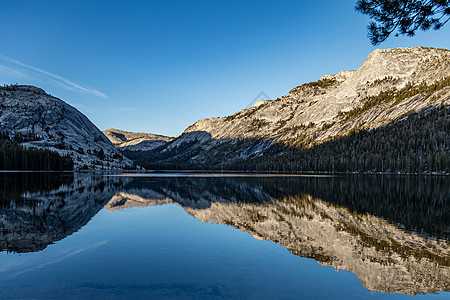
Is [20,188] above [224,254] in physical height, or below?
above

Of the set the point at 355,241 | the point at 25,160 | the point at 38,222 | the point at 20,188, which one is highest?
the point at 25,160

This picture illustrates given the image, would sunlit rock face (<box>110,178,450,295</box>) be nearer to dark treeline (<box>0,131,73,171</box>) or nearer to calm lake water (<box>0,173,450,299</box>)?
calm lake water (<box>0,173,450,299</box>)

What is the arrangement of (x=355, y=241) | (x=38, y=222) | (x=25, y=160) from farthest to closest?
(x=25, y=160), (x=38, y=222), (x=355, y=241)


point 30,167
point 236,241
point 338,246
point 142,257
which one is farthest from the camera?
point 30,167

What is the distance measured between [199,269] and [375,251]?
1233cm

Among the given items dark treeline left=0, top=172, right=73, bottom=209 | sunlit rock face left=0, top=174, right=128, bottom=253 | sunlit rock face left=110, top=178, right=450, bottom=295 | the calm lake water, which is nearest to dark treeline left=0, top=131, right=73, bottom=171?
dark treeline left=0, top=172, right=73, bottom=209

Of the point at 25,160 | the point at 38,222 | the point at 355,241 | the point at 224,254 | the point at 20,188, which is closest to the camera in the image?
the point at 224,254

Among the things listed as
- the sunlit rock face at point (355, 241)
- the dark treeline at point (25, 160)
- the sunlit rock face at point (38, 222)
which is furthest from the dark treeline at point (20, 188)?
the dark treeline at point (25, 160)

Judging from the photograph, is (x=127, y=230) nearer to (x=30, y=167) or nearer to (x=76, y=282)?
(x=76, y=282)

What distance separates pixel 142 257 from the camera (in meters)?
18.9

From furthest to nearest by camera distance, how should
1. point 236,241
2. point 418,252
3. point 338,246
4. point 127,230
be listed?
point 127,230
point 236,241
point 338,246
point 418,252

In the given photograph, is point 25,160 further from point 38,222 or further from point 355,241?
point 355,241

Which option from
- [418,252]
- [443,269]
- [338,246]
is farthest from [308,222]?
[443,269]

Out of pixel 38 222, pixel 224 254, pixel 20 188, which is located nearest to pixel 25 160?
pixel 20 188
